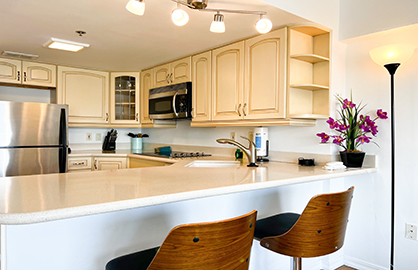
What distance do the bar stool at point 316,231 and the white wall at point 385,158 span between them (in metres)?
1.04

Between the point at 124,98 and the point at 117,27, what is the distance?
1939mm

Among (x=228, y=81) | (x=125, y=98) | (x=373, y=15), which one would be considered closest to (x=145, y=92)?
(x=125, y=98)

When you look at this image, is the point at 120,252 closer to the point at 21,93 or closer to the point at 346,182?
the point at 346,182

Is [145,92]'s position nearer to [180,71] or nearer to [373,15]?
[180,71]

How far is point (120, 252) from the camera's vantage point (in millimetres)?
1496

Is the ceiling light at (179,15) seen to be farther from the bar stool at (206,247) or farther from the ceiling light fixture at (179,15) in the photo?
the bar stool at (206,247)

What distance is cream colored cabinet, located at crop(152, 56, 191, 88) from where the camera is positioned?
136 inches

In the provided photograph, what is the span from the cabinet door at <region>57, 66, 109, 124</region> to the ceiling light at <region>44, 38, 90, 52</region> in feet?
3.23

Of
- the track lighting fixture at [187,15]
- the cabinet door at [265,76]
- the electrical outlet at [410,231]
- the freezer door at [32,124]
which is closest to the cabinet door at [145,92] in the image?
the freezer door at [32,124]

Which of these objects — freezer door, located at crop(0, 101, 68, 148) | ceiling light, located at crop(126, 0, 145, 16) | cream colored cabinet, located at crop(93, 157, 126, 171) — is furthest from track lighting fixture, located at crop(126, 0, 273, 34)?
cream colored cabinet, located at crop(93, 157, 126, 171)

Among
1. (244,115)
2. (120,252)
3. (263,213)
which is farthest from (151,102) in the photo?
(120,252)

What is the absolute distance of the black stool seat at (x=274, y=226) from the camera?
64.5 inches

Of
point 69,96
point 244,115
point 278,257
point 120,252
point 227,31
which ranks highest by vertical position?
point 227,31

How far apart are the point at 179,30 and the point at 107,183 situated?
1605mm
